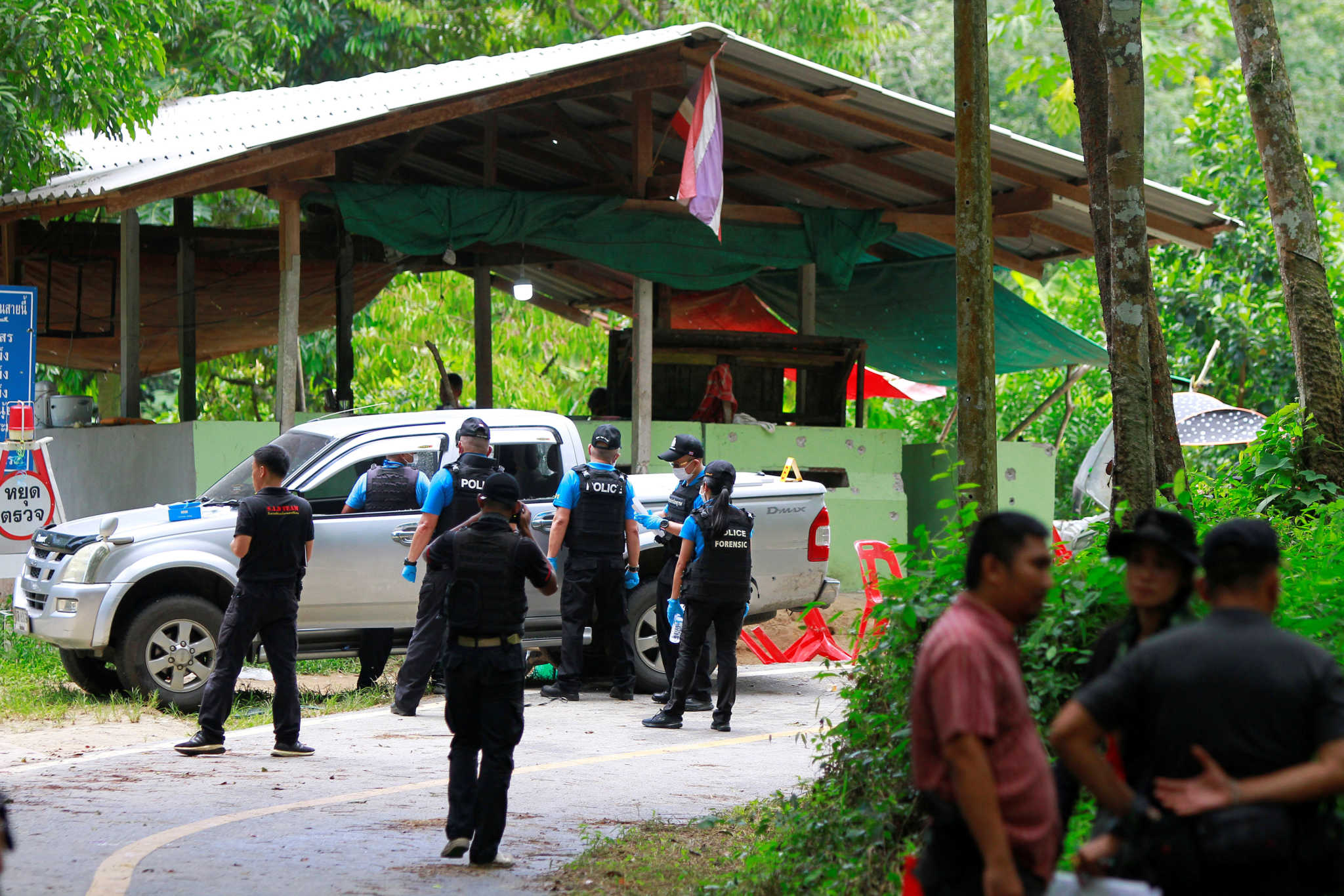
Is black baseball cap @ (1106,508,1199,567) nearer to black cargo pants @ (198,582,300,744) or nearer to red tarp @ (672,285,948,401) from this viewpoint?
black cargo pants @ (198,582,300,744)

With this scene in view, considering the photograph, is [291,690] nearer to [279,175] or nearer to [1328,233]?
[279,175]

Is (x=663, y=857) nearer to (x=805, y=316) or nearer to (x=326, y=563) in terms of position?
(x=326, y=563)

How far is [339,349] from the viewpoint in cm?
1758

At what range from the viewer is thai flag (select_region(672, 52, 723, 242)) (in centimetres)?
1434

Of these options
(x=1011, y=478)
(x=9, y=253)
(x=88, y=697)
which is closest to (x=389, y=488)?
(x=88, y=697)

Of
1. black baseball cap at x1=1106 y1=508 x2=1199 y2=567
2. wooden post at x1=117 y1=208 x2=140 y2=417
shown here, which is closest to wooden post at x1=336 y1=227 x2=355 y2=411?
wooden post at x1=117 y1=208 x2=140 y2=417

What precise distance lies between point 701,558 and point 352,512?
9.46 feet

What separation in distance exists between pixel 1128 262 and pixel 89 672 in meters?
7.91

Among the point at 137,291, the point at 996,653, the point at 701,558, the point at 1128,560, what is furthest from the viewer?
the point at 137,291

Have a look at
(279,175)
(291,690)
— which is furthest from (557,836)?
(279,175)

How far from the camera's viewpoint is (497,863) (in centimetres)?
644

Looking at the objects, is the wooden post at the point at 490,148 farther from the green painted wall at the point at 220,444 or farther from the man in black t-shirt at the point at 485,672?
the man in black t-shirt at the point at 485,672

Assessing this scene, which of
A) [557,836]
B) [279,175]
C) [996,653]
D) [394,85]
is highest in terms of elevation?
[394,85]

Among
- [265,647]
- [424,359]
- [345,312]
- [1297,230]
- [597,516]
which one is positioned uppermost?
[424,359]
